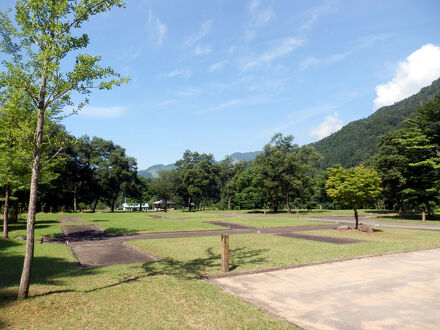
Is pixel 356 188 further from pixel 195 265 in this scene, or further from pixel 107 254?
→ pixel 107 254

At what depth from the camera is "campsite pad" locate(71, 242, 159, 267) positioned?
40.2 ft

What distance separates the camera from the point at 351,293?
7793mm

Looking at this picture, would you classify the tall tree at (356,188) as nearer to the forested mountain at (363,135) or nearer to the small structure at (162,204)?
the small structure at (162,204)

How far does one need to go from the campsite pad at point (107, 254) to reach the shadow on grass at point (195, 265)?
4.19 ft

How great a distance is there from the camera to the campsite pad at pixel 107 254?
12.3 m

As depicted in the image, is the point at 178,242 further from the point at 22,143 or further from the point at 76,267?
the point at 22,143

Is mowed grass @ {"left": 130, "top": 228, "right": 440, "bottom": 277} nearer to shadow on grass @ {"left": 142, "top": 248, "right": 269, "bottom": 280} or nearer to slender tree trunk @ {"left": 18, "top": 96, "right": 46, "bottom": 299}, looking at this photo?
shadow on grass @ {"left": 142, "top": 248, "right": 269, "bottom": 280}

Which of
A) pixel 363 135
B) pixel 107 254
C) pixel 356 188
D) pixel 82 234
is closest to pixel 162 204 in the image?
pixel 82 234

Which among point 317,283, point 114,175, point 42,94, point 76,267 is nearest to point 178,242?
point 76,267

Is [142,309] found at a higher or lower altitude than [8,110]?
lower

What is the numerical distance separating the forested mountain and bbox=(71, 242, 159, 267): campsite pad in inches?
4582

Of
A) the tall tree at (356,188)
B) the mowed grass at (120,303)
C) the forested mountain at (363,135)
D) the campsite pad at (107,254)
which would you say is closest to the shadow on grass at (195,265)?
the mowed grass at (120,303)

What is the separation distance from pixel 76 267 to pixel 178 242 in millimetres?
7073

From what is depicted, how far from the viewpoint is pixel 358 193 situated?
69.4ft
